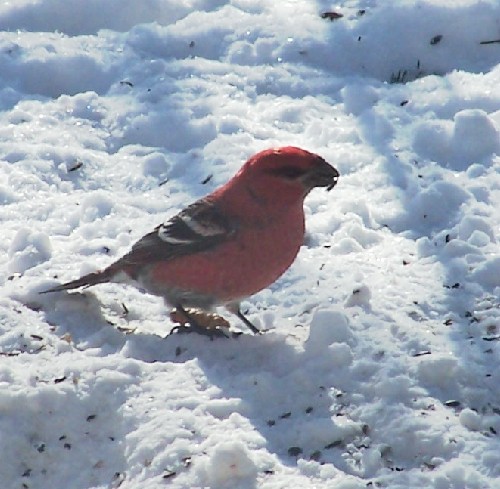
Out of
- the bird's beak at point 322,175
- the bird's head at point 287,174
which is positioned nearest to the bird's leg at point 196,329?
the bird's head at point 287,174

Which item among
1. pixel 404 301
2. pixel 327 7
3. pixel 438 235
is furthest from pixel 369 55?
pixel 404 301

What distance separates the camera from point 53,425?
3.42 metres

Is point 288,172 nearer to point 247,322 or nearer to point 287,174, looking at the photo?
point 287,174

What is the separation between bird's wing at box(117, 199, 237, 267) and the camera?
3928 millimetres

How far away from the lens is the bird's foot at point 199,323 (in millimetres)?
3828

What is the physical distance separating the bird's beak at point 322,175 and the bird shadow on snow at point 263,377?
1.72 ft

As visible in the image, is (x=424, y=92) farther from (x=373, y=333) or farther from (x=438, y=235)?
(x=373, y=333)

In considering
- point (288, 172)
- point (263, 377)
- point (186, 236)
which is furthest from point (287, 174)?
point (263, 377)

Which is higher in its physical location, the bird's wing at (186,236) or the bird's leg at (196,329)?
the bird's wing at (186,236)

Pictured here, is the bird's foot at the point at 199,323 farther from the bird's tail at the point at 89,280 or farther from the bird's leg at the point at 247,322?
the bird's tail at the point at 89,280

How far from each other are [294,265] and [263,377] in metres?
0.81

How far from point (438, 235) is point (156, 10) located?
239cm

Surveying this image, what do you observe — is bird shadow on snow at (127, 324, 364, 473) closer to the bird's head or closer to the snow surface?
the snow surface

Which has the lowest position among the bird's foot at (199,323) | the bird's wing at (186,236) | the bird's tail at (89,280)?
the bird's foot at (199,323)
